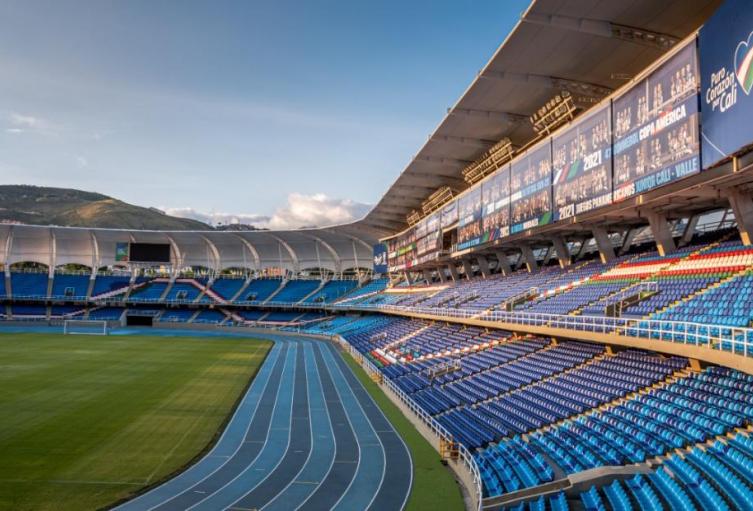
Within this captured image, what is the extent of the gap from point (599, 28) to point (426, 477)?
16.3 meters

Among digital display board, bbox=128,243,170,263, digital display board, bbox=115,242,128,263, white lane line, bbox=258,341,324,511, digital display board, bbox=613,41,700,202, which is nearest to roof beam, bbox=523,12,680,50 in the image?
digital display board, bbox=613,41,700,202

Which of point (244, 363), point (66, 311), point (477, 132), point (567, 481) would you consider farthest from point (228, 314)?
point (567, 481)

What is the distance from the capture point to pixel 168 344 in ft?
174

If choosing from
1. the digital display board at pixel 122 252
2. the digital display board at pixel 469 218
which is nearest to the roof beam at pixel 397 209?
the digital display board at pixel 469 218

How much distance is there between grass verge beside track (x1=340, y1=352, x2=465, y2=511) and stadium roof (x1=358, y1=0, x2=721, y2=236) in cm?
1530

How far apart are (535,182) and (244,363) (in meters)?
24.4

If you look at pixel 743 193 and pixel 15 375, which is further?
pixel 15 375

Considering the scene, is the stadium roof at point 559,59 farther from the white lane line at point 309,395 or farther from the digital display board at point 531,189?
the white lane line at point 309,395

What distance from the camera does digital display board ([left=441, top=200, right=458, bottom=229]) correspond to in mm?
39562

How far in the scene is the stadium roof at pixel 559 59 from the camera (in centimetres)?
1948

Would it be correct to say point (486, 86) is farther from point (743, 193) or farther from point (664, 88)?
point (743, 193)

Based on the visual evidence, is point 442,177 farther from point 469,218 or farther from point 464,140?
point 464,140

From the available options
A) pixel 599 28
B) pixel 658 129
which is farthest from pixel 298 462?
pixel 599 28

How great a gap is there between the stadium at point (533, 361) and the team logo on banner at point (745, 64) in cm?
6
